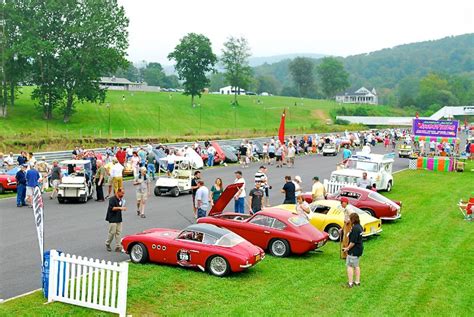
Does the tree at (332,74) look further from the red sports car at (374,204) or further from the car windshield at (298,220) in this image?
the car windshield at (298,220)

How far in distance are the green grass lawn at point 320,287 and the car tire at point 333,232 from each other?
2.85 ft

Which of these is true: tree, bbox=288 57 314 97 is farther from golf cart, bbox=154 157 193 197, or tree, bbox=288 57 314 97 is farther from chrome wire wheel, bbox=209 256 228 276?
chrome wire wheel, bbox=209 256 228 276

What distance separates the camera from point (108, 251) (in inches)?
580

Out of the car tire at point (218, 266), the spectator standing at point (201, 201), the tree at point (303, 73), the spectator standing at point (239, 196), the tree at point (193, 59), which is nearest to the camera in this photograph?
the car tire at point (218, 266)

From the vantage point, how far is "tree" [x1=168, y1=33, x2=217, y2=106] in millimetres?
98375

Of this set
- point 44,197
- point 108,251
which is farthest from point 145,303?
point 44,197

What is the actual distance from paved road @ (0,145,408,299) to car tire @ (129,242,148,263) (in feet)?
1.68

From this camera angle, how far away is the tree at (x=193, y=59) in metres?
98.4

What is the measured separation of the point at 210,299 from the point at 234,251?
1.75 metres

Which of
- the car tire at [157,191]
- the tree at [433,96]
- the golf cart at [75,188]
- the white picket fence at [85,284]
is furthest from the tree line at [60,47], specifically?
the tree at [433,96]

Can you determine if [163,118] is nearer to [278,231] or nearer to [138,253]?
[278,231]

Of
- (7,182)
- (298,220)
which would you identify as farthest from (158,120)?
(298,220)

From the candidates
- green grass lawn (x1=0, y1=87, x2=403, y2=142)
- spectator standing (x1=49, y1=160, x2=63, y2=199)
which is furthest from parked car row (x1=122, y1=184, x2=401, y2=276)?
green grass lawn (x1=0, y1=87, x2=403, y2=142)

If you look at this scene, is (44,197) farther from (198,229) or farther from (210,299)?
(210,299)
